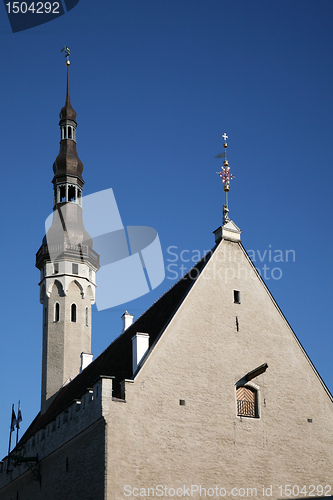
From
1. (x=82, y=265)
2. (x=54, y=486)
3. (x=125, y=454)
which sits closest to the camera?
(x=125, y=454)

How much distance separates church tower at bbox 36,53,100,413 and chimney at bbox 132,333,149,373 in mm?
15534

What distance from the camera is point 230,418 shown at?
1043 inches

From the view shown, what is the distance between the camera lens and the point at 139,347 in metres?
26.8

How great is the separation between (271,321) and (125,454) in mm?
8949

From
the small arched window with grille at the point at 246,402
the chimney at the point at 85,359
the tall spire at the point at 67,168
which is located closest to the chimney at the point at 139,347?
the small arched window with grille at the point at 246,402

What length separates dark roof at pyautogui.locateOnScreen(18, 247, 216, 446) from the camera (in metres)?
28.8

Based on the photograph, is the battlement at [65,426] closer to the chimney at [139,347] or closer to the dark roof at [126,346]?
the dark roof at [126,346]

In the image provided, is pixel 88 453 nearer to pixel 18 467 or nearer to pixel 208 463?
pixel 208 463

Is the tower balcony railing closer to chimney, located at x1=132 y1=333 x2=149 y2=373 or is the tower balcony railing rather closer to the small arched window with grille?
chimney, located at x1=132 y1=333 x2=149 y2=373

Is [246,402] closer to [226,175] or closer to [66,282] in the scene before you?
[226,175]

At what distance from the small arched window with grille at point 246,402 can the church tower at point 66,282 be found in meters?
16.3

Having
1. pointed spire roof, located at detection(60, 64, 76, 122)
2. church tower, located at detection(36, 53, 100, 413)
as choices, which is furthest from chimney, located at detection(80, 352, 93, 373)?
pointed spire roof, located at detection(60, 64, 76, 122)

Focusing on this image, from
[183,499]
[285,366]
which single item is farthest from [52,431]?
[285,366]

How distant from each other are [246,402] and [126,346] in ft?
25.4
